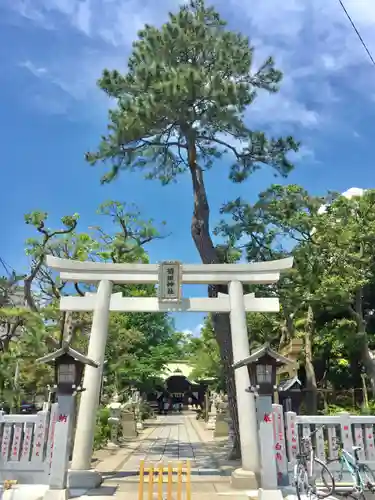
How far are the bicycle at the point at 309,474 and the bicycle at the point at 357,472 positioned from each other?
0.33 metres

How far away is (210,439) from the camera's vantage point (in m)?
21.3

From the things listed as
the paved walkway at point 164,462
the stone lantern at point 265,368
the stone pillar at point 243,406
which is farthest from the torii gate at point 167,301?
the stone lantern at point 265,368

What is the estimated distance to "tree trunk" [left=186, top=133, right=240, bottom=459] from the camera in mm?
13297

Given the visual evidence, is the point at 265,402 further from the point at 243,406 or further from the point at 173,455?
the point at 173,455

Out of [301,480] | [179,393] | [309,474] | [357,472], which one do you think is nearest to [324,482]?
[309,474]

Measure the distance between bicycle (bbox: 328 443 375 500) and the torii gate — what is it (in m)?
2.20

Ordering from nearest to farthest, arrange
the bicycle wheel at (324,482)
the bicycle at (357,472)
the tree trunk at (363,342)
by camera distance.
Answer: the bicycle at (357,472)
the bicycle wheel at (324,482)
the tree trunk at (363,342)

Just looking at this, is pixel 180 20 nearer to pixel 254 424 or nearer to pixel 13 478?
pixel 254 424

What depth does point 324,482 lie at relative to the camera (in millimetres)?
8195

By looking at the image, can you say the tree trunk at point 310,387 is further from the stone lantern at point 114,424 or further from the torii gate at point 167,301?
the torii gate at point 167,301

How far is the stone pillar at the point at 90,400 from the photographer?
958cm

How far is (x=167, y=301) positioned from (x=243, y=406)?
303cm

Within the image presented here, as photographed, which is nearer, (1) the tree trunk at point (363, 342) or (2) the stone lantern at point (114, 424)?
(2) the stone lantern at point (114, 424)

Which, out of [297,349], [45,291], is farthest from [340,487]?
[45,291]
